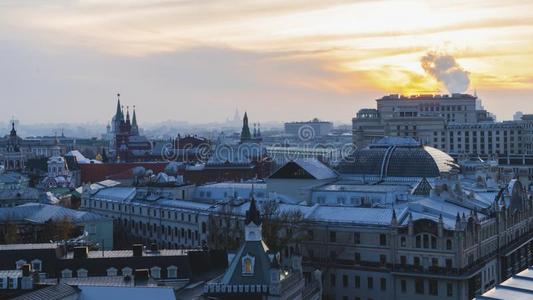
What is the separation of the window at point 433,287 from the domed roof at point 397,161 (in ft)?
78.1

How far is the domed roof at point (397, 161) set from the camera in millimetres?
89000

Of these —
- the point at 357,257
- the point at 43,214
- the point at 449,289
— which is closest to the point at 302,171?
the point at 357,257

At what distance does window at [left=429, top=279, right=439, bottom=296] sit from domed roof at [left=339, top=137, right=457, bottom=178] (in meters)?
23.8

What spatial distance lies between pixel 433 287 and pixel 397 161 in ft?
88.3

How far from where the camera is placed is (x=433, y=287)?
216 feet

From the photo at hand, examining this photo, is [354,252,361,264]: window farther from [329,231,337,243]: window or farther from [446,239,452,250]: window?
[446,239,452,250]: window

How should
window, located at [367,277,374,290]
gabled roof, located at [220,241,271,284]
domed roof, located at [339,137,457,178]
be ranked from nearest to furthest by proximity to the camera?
gabled roof, located at [220,241,271,284], window, located at [367,277,374,290], domed roof, located at [339,137,457,178]

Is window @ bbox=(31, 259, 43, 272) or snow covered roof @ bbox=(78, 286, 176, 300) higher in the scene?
snow covered roof @ bbox=(78, 286, 176, 300)

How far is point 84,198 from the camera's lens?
4407 inches

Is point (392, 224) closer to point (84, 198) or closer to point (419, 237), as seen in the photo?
point (419, 237)

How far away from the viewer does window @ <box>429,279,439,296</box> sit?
65562mm

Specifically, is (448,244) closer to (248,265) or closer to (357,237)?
(357,237)

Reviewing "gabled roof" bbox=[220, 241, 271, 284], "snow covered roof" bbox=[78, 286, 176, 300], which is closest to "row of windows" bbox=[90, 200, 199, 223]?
"gabled roof" bbox=[220, 241, 271, 284]

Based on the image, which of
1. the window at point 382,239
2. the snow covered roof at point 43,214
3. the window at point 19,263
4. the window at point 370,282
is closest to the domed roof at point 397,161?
the window at point 382,239
